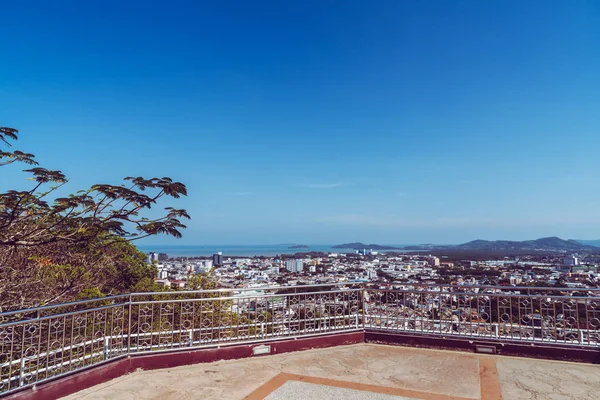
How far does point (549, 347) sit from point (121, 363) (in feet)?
21.6

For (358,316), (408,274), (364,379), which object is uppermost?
(358,316)

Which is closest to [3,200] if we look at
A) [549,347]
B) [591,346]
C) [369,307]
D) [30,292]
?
[30,292]

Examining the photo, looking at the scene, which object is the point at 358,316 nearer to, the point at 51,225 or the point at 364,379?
the point at 364,379

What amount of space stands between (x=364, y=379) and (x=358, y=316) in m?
2.22

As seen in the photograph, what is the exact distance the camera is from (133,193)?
600 cm

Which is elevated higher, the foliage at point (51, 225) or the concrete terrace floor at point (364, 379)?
the foliage at point (51, 225)

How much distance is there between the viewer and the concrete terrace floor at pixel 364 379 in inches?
189

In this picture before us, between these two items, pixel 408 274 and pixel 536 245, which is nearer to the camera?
pixel 408 274

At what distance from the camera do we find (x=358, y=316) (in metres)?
7.61

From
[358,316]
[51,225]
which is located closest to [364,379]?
[358,316]

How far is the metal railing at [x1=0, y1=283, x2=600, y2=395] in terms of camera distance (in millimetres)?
6059

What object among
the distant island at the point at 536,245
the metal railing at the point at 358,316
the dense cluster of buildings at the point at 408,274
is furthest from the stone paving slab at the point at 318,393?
the distant island at the point at 536,245

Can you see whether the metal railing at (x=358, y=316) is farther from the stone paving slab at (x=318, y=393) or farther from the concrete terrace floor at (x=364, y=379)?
the stone paving slab at (x=318, y=393)

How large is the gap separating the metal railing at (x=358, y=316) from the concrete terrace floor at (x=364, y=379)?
1.53 feet
